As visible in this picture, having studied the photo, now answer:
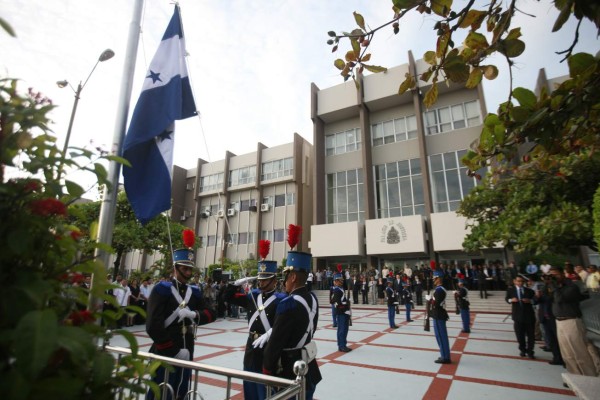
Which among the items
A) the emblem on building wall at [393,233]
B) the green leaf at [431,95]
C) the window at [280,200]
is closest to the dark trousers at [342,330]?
the green leaf at [431,95]

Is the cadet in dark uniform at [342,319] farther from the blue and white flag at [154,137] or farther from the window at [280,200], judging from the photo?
the window at [280,200]

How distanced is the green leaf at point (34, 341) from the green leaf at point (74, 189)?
465mm

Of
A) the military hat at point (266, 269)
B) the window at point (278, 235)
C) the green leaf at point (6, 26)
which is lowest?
the military hat at point (266, 269)

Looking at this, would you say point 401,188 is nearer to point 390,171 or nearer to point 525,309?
point 390,171

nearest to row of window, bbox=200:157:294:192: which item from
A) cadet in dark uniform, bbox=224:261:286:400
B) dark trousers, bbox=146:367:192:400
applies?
cadet in dark uniform, bbox=224:261:286:400

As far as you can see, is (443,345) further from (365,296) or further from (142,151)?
(365,296)

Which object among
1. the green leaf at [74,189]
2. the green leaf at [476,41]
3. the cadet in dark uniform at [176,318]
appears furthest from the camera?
the cadet in dark uniform at [176,318]

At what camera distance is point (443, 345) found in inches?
254

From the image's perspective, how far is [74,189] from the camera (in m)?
1.08

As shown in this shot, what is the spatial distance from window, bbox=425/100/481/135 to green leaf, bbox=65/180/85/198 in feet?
88.1

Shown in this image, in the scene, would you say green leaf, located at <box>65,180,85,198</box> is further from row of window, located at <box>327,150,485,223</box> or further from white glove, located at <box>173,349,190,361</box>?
row of window, located at <box>327,150,485,223</box>

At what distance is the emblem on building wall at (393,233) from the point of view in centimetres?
2227

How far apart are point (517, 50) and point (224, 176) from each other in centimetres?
3482

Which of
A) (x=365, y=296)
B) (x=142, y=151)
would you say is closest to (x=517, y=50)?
(x=142, y=151)
